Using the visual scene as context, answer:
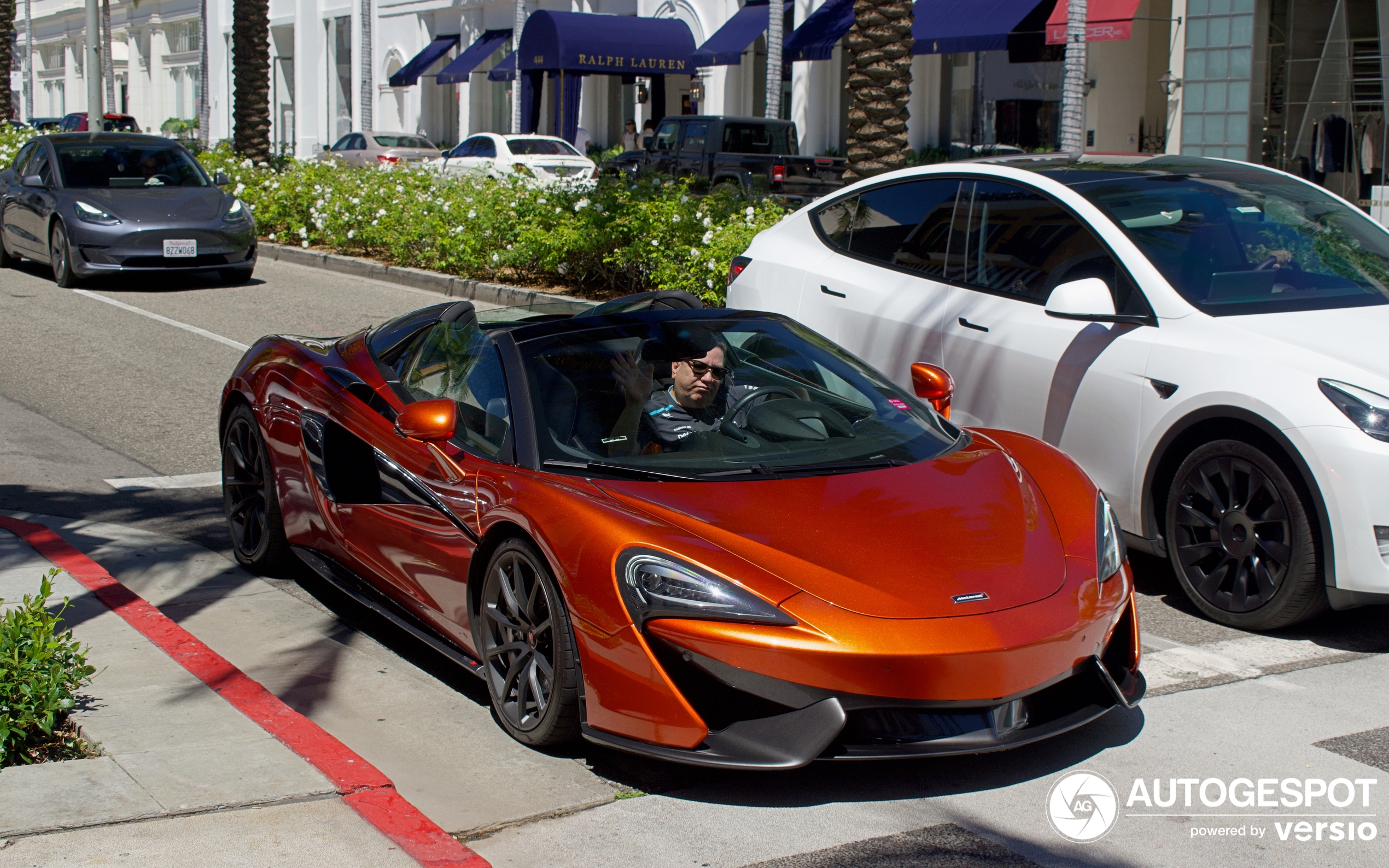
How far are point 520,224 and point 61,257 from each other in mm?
5016

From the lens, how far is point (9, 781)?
12.0 feet

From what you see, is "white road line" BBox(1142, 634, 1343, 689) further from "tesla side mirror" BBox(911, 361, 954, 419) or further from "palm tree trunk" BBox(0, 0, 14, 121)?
"palm tree trunk" BBox(0, 0, 14, 121)

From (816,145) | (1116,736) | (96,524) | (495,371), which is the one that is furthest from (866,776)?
(816,145)

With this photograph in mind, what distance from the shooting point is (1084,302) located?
17.9 ft

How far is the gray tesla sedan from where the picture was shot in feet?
49.2

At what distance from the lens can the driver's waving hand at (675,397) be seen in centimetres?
452

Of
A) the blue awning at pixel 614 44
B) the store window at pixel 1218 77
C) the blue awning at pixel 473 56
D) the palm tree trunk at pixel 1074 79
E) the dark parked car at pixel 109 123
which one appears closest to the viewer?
the store window at pixel 1218 77

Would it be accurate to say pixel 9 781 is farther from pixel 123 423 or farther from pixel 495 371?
pixel 123 423

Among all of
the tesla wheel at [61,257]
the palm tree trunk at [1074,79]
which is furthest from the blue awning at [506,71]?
the tesla wheel at [61,257]

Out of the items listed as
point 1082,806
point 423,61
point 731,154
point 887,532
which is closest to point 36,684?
point 887,532

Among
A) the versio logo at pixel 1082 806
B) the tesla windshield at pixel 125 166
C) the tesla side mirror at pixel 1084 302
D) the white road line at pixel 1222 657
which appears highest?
the tesla windshield at pixel 125 166

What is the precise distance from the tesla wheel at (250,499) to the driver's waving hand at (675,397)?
187cm

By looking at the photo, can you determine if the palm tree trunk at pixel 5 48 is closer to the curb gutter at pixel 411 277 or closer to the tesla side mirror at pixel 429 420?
the curb gutter at pixel 411 277

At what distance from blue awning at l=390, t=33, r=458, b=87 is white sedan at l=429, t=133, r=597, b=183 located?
14132 mm
